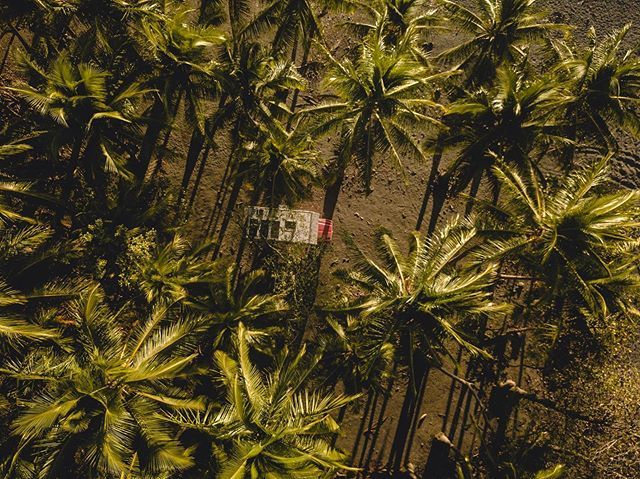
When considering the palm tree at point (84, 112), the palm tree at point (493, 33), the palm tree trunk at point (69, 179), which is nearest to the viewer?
the palm tree at point (84, 112)

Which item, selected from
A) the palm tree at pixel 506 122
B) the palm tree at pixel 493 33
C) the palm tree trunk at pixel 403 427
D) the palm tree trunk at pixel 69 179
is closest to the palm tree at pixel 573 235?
the palm tree at pixel 506 122

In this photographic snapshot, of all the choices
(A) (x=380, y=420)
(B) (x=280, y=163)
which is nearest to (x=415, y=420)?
(A) (x=380, y=420)

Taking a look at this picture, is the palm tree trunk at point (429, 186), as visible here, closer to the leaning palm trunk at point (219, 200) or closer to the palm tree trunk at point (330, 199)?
the palm tree trunk at point (330, 199)

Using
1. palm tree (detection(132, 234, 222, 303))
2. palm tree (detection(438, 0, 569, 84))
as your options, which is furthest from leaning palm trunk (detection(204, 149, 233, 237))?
palm tree (detection(438, 0, 569, 84))

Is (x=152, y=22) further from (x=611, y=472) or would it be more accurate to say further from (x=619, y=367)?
(x=611, y=472)

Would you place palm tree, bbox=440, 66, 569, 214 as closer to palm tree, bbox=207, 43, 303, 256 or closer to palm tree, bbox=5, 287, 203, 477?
palm tree, bbox=207, 43, 303, 256

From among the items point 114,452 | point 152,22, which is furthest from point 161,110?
point 114,452

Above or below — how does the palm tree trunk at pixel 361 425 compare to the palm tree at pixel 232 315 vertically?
below
